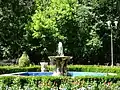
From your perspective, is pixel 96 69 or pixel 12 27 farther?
→ pixel 12 27

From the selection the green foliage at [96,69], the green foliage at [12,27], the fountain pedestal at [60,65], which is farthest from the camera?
the green foliage at [12,27]

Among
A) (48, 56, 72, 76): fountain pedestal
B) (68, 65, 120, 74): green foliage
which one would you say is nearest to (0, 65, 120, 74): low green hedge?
(68, 65, 120, 74): green foliage

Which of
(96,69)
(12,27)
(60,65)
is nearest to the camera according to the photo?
(60,65)

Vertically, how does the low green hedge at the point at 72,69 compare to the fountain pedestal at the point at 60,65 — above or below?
below

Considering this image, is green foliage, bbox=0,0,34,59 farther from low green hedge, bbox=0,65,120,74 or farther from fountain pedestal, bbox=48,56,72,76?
fountain pedestal, bbox=48,56,72,76

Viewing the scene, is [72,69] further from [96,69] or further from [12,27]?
[12,27]

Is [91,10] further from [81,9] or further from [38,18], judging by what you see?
[38,18]

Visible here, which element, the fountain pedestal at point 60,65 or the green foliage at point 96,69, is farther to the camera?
the green foliage at point 96,69

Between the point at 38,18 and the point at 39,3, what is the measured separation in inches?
74.5

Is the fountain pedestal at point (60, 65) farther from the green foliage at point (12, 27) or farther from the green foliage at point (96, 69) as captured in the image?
the green foliage at point (12, 27)

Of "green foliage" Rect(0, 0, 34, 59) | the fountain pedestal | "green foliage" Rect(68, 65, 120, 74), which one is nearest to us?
the fountain pedestal

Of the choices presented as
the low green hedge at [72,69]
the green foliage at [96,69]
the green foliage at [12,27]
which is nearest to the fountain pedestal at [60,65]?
the low green hedge at [72,69]

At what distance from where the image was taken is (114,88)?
9992mm

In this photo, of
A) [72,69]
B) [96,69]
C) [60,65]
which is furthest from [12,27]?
[60,65]
